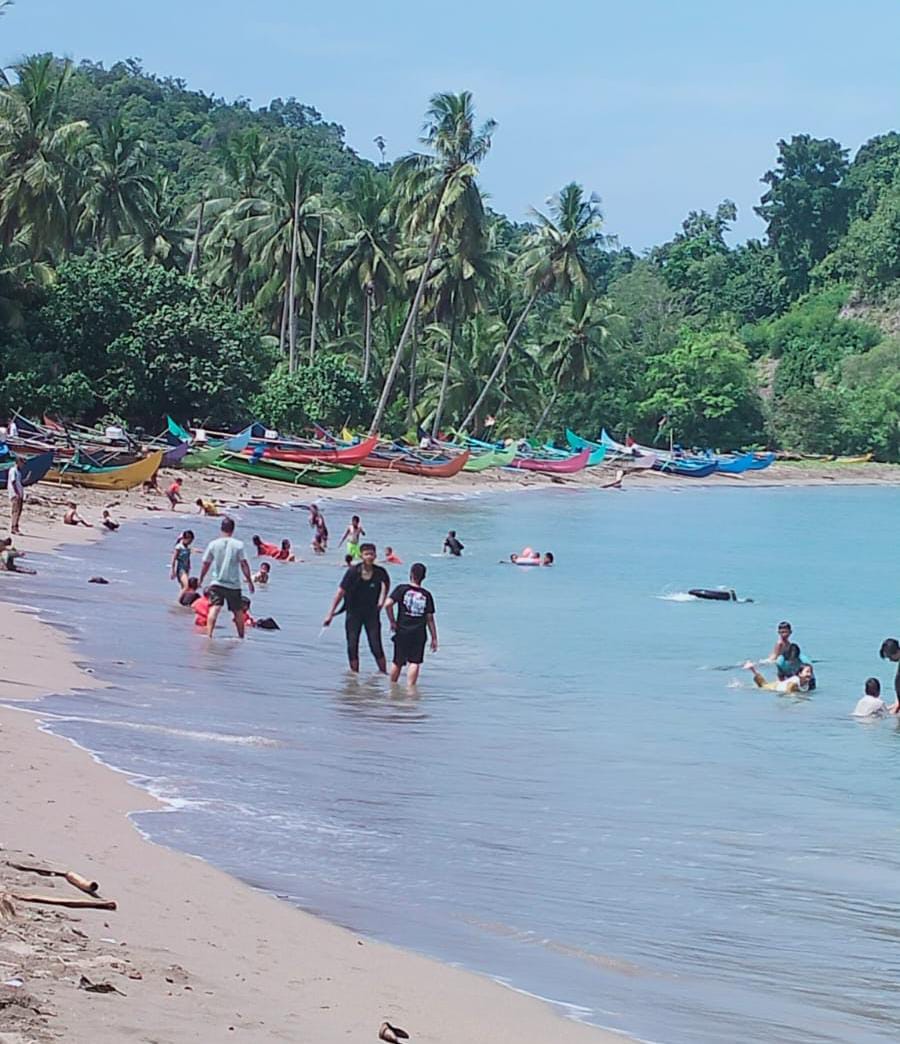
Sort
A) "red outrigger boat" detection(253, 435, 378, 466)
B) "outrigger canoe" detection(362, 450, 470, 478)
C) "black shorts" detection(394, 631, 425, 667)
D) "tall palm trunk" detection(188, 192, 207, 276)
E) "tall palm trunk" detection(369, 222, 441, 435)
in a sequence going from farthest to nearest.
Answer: "tall palm trunk" detection(188, 192, 207, 276) < "outrigger canoe" detection(362, 450, 470, 478) < "tall palm trunk" detection(369, 222, 441, 435) < "red outrigger boat" detection(253, 435, 378, 466) < "black shorts" detection(394, 631, 425, 667)

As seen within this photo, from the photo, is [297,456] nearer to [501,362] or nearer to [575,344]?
[501,362]

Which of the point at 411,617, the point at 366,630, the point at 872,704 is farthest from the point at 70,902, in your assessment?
the point at 872,704

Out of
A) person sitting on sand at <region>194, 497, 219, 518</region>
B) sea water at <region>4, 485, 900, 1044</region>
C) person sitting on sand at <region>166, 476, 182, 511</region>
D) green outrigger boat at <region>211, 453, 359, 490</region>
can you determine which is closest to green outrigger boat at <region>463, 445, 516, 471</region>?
green outrigger boat at <region>211, 453, 359, 490</region>

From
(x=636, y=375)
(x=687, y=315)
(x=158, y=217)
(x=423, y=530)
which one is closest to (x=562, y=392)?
(x=636, y=375)

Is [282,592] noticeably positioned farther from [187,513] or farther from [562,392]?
[562,392]

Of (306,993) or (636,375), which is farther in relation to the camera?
(636,375)

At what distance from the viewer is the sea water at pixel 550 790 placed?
6352 mm

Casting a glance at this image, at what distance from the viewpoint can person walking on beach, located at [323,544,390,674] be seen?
1388 centimetres

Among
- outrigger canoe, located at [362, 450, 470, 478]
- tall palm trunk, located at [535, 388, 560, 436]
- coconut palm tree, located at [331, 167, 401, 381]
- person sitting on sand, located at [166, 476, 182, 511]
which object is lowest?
person sitting on sand, located at [166, 476, 182, 511]

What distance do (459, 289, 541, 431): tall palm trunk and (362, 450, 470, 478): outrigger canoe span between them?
704 cm

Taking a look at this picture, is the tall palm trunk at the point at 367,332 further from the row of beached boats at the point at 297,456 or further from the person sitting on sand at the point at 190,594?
the person sitting on sand at the point at 190,594

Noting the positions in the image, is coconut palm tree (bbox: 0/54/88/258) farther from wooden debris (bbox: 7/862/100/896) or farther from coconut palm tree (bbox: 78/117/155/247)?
wooden debris (bbox: 7/862/100/896)

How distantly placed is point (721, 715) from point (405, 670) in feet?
10.1

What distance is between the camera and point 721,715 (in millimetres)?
14555
